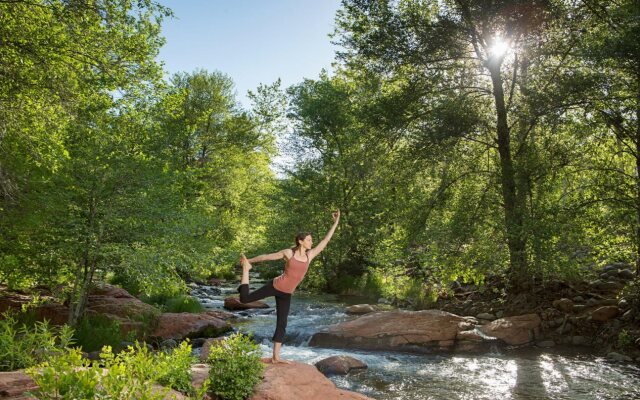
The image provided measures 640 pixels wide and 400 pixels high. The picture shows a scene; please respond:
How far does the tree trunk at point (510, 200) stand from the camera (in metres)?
12.9

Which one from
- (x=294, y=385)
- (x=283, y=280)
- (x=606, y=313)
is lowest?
(x=294, y=385)

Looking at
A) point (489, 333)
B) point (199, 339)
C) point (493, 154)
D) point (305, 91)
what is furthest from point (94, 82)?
point (305, 91)

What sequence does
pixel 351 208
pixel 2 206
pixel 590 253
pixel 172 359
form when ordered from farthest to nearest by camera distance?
pixel 351 208 → pixel 590 253 → pixel 2 206 → pixel 172 359

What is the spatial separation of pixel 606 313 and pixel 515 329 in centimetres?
245

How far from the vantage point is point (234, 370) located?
236 inches

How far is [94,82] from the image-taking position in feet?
36.3

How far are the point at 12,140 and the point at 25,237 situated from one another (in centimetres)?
232

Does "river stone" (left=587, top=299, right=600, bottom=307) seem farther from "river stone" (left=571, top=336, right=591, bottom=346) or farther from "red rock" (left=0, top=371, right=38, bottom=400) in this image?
"red rock" (left=0, top=371, right=38, bottom=400)

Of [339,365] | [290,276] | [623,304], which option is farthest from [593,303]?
[290,276]

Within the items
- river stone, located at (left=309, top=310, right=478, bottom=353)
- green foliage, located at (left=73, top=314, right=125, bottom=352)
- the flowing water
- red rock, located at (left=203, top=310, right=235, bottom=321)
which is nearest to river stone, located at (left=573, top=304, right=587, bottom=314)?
the flowing water

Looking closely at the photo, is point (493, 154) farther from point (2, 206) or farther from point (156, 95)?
point (2, 206)

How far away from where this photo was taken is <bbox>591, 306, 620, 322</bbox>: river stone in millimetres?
13219

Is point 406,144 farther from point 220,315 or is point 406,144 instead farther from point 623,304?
point 220,315

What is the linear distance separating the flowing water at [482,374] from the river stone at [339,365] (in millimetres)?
223
